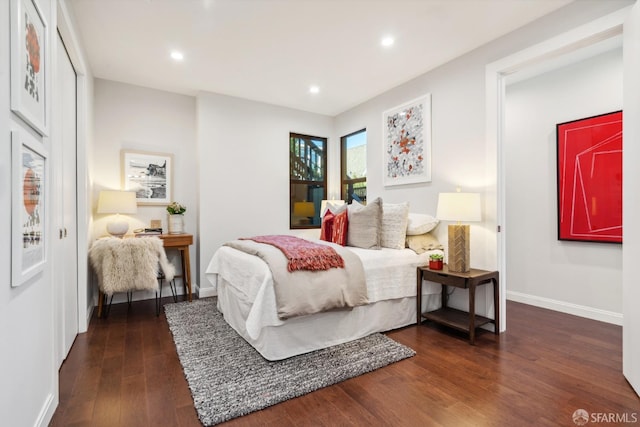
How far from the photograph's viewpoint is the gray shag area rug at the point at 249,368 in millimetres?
1781

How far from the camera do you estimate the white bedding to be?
224cm

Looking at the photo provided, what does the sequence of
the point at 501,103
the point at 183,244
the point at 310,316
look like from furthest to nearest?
1. the point at 183,244
2. the point at 501,103
3. the point at 310,316

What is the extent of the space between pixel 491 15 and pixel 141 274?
384 cm

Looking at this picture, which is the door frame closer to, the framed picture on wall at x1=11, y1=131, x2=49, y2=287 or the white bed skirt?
the white bed skirt

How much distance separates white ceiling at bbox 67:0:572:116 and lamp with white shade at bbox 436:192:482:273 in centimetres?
146

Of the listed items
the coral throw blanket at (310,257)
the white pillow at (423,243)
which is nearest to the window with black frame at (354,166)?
the white pillow at (423,243)

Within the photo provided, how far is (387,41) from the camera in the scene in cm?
290

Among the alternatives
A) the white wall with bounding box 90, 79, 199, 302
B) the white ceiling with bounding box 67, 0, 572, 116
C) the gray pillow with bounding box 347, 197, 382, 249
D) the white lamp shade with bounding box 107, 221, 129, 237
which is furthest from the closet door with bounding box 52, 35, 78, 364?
the gray pillow with bounding box 347, 197, 382, 249

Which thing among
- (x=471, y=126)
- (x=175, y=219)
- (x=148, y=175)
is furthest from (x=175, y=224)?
(x=471, y=126)

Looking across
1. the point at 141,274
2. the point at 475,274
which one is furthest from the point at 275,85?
the point at 475,274

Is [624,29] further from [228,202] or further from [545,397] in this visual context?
[228,202]

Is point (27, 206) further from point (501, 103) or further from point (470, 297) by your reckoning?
point (501, 103)

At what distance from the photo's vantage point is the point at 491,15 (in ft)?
8.27

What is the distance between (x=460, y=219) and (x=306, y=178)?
9.37 ft
